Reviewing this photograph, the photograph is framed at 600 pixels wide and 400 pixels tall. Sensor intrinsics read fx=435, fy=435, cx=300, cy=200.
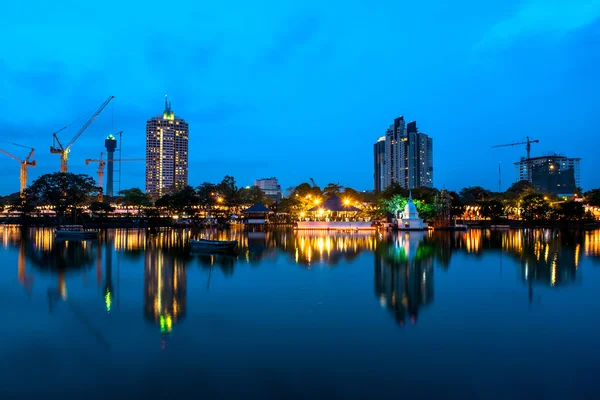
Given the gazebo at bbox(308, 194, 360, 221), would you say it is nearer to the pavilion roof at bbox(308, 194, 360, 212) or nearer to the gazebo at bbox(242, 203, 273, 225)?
the pavilion roof at bbox(308, 194, 360, 212)

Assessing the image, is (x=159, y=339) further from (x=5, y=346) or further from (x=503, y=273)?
(x=503, y=273)

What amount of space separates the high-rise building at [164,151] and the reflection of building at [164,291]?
6433 inches

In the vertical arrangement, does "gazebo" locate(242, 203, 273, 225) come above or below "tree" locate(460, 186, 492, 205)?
below

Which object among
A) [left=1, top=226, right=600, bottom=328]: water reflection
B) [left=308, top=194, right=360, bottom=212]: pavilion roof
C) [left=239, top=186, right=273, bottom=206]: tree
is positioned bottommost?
[left=1, top=226, right=600, bottom=328]: water reflection

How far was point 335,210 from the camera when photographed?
5750 cm

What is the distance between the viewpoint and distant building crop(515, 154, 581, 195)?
14775 centimetres

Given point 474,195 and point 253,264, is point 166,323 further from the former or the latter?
point 474,195

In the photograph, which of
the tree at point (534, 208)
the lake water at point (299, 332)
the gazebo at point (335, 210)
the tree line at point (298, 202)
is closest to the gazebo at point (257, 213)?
the tree line at point (298, 202)

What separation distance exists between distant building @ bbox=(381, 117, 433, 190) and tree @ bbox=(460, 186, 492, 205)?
54.5m

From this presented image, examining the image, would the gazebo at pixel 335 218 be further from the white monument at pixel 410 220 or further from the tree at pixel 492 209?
the tree at pixel 492 209

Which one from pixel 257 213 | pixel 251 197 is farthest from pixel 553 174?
pixel 257 213

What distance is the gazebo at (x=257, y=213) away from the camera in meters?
72.1

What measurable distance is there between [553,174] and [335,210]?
124 metres

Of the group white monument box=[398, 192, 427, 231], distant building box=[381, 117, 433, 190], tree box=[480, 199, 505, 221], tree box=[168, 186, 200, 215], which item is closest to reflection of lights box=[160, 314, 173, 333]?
white monument box=[398, 192, 427, 231]
